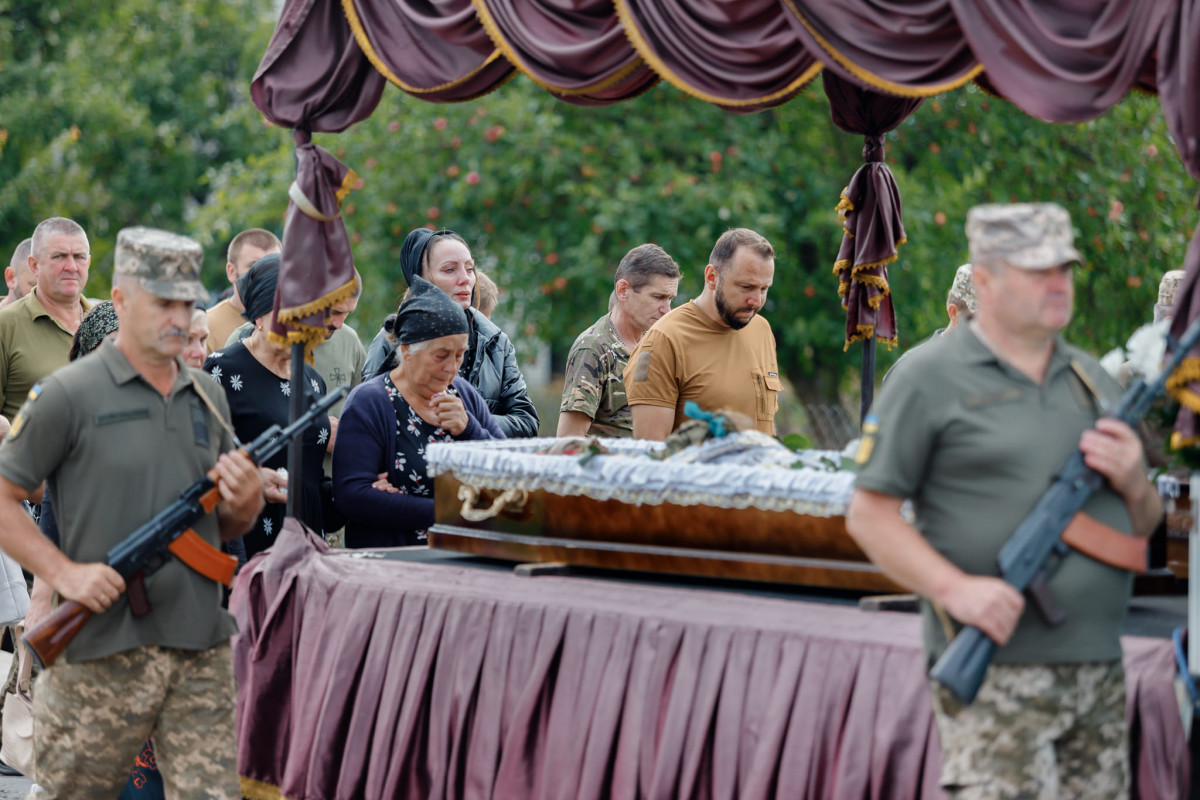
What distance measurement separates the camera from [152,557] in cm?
354

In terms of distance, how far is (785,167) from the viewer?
11180mm

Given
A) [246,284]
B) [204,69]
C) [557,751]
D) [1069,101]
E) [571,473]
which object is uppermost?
[204,69]

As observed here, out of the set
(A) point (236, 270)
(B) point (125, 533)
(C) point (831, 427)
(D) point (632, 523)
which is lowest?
(C) point (831, 427)

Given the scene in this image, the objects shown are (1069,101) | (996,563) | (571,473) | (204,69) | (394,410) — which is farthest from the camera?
(204,69)

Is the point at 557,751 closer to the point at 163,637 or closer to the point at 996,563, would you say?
the point at 163,637

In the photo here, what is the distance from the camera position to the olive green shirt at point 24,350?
6195mm

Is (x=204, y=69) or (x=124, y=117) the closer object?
(x=124, y=117)

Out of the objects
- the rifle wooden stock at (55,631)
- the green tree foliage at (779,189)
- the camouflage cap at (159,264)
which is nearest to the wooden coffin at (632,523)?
the camouflage cap at (159,264)

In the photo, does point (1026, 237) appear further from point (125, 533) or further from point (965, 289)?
point (965, 289)

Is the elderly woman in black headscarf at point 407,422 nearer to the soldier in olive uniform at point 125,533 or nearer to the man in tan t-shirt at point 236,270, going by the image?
the soldier in olive uniform at point 125,533

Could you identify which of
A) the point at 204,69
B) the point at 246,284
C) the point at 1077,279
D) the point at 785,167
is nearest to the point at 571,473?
the point at 246,284

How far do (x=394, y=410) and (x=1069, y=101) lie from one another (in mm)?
2635

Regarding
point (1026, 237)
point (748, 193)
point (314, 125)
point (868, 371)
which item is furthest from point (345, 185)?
point (748, 193)

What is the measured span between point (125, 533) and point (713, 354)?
2555 millimetres
